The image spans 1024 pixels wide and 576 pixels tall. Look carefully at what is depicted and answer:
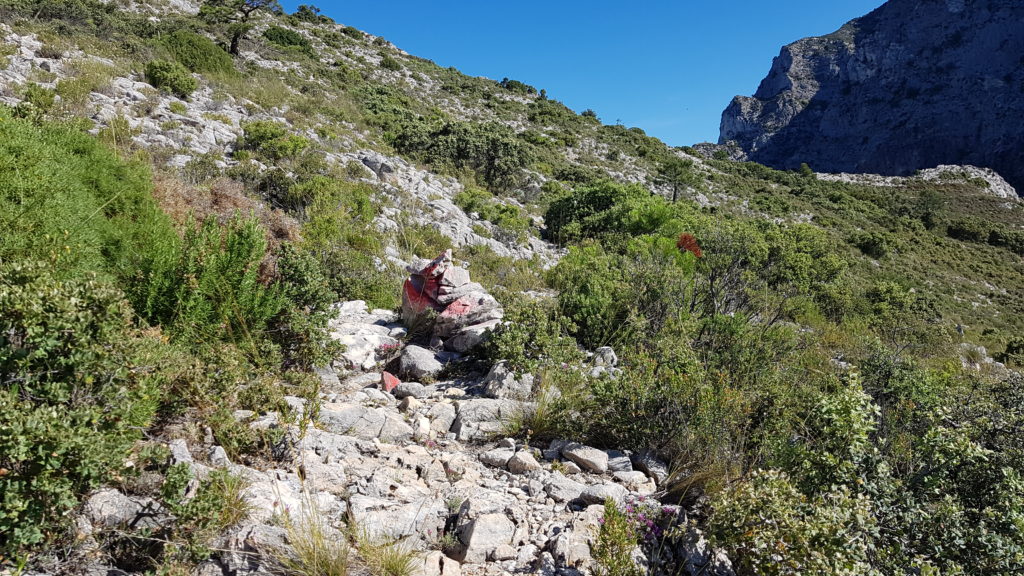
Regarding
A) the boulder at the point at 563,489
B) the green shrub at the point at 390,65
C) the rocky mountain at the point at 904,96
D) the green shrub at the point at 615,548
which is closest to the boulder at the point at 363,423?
the boulder at the point at 563,489

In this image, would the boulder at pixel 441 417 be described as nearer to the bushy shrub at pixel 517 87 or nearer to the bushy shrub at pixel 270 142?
the bushy shrub at pixel 270 142

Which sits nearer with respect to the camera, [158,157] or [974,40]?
[158,157]

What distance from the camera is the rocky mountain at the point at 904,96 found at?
7506 centimetres

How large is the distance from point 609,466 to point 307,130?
1417 cm

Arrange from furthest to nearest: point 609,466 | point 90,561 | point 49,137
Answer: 1. point 49,137
2. point 609,466
3. point 90,561

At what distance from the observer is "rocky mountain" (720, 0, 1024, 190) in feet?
246

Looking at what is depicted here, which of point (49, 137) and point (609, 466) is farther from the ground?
point (49, 137)

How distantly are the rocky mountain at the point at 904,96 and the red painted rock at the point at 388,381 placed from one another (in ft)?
319

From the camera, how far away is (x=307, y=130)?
14.4 meters

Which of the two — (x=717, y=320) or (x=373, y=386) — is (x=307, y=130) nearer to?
(x=373, y=386)

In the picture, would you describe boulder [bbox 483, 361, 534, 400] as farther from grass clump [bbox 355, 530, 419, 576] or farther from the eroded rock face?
grass clump [bbox 355, 530, 419, 576]

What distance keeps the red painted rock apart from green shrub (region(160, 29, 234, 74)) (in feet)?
55.0

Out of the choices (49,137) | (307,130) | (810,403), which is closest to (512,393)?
(810,403)

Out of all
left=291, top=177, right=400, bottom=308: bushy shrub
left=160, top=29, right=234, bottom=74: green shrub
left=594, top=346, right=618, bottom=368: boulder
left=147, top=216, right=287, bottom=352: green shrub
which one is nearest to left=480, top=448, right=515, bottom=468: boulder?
left=594, top=346, right=618, bottom=368: boulder
